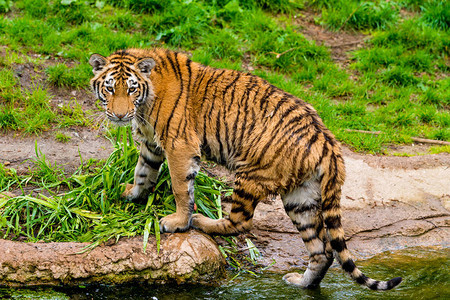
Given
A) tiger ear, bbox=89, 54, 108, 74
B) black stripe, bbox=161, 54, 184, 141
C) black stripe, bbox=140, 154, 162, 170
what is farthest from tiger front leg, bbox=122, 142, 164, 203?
tiger ear, bbox=89, 54, 108, 74

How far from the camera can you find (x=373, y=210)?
570cm

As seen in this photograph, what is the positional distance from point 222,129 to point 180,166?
1.51 feet

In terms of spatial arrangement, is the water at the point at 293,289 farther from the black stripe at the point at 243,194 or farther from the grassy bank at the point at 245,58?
the grassy bank at the point at 245,58

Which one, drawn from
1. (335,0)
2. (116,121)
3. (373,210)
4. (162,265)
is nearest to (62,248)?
(162,265)

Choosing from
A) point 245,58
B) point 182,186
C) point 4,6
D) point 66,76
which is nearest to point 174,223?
point 182,186

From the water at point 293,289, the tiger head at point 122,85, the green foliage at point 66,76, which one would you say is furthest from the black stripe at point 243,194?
the green foliage at point 66,76

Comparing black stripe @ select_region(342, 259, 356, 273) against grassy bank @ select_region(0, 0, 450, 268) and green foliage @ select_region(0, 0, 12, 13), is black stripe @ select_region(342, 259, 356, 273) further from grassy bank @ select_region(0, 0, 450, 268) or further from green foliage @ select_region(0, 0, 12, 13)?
green foliage @ select_region(0, 0, 12, 13)

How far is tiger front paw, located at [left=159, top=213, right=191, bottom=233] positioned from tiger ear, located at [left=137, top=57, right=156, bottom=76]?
123cm

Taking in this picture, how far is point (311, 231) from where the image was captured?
4.45 metres

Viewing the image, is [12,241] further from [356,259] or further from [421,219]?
[421,219]

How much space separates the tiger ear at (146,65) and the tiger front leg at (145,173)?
0.66 metres

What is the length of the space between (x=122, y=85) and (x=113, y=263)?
4.64 ft

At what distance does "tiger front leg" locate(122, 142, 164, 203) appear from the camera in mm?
4887

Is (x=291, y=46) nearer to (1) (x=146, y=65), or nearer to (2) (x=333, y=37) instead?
(2) (x=333, y=37)
